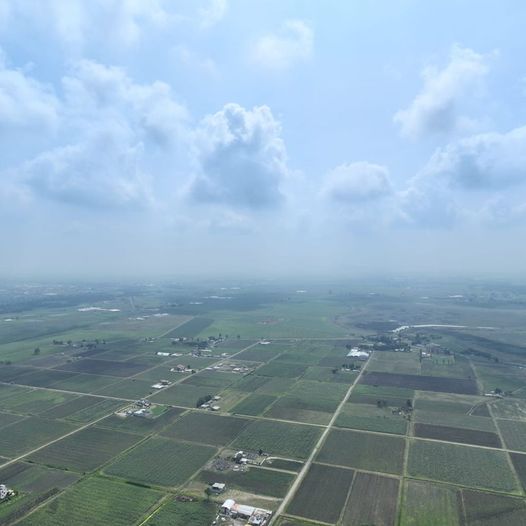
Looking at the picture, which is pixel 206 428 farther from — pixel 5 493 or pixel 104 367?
pixel 104 367

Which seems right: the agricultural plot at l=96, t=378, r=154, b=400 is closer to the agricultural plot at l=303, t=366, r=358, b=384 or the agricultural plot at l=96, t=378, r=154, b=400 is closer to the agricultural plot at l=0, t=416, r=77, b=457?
the agricultural plot at l=0, t=416, r=77, b=457

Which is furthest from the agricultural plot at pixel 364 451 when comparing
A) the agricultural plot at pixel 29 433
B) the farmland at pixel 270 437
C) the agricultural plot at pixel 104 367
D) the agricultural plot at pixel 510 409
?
the agricultural plot at pixel 104 367

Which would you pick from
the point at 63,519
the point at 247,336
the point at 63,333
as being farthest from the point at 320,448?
the point at 63,333

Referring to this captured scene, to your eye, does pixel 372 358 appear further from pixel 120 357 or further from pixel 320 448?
pixel 120 357

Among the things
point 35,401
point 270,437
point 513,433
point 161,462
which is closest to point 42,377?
point 35,401

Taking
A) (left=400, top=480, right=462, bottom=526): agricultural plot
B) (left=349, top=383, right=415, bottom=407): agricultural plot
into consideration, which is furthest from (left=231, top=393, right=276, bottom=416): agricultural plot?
(left=400, top=480, right=462, bottom=526): agricultural plot

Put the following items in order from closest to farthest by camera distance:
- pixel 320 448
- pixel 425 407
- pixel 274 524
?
pixel 274 524, pixel 320 448, pixel 425 407
